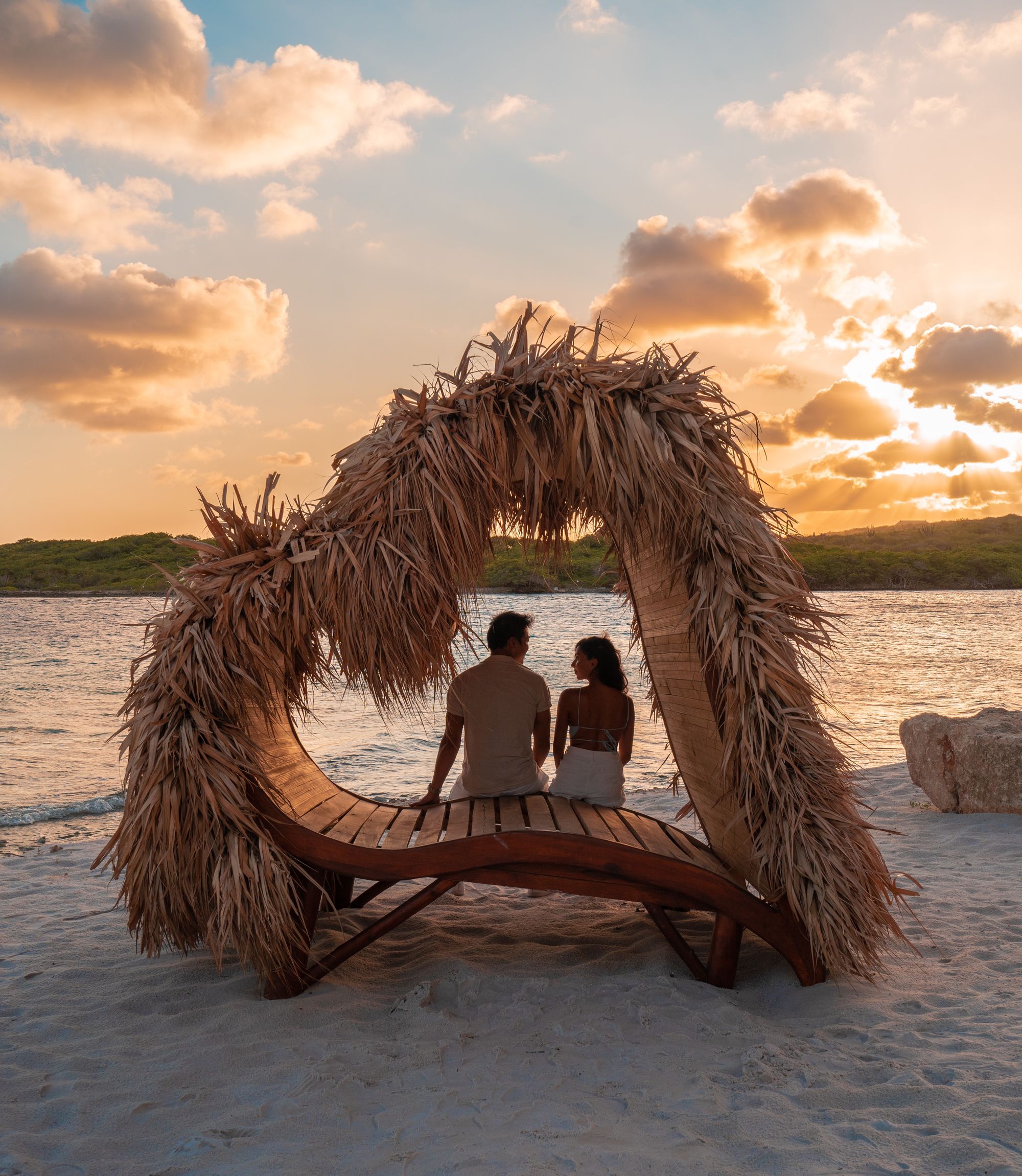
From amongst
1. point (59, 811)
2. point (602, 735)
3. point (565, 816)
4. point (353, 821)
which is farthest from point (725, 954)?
point (59, 811)

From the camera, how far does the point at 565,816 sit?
417 centimetres

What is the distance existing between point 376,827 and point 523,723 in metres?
1.04

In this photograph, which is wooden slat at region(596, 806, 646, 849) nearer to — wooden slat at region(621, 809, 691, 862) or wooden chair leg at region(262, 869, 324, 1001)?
wooden slat at region(621, 809, 691, 862)

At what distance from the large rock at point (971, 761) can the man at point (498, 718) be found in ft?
13.6

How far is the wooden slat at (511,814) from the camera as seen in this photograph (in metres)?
3.82

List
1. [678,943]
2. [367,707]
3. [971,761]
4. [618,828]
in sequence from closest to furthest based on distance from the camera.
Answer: [678,943] → [618,828] → [971,761] → [367,707]

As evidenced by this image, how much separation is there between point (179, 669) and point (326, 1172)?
1970mm

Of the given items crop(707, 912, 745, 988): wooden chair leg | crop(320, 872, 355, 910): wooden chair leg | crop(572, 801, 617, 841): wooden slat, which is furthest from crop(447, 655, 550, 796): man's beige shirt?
crop(707, 912, 745, 988): wooden chair leg

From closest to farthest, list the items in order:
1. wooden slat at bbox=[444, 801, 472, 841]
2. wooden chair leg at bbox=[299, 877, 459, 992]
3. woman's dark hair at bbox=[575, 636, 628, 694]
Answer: wooden chair leg at bbox=[299, 877, 459, 992], wooden slat at bbox=[444, 801, 472, 841], woman's dark hair at bbox=[575, 636, 628, 694]

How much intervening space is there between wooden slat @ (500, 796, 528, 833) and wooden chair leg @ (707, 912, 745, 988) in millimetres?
996

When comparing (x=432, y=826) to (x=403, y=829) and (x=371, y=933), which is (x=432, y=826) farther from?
(x=371, y=933)

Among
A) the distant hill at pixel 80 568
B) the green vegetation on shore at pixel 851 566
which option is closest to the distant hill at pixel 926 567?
the green vegetation on shore at pixel 851 566

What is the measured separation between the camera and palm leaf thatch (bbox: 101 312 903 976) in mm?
3443

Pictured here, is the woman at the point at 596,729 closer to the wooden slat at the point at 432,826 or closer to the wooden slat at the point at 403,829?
the wooden slat at the point at 432,826
